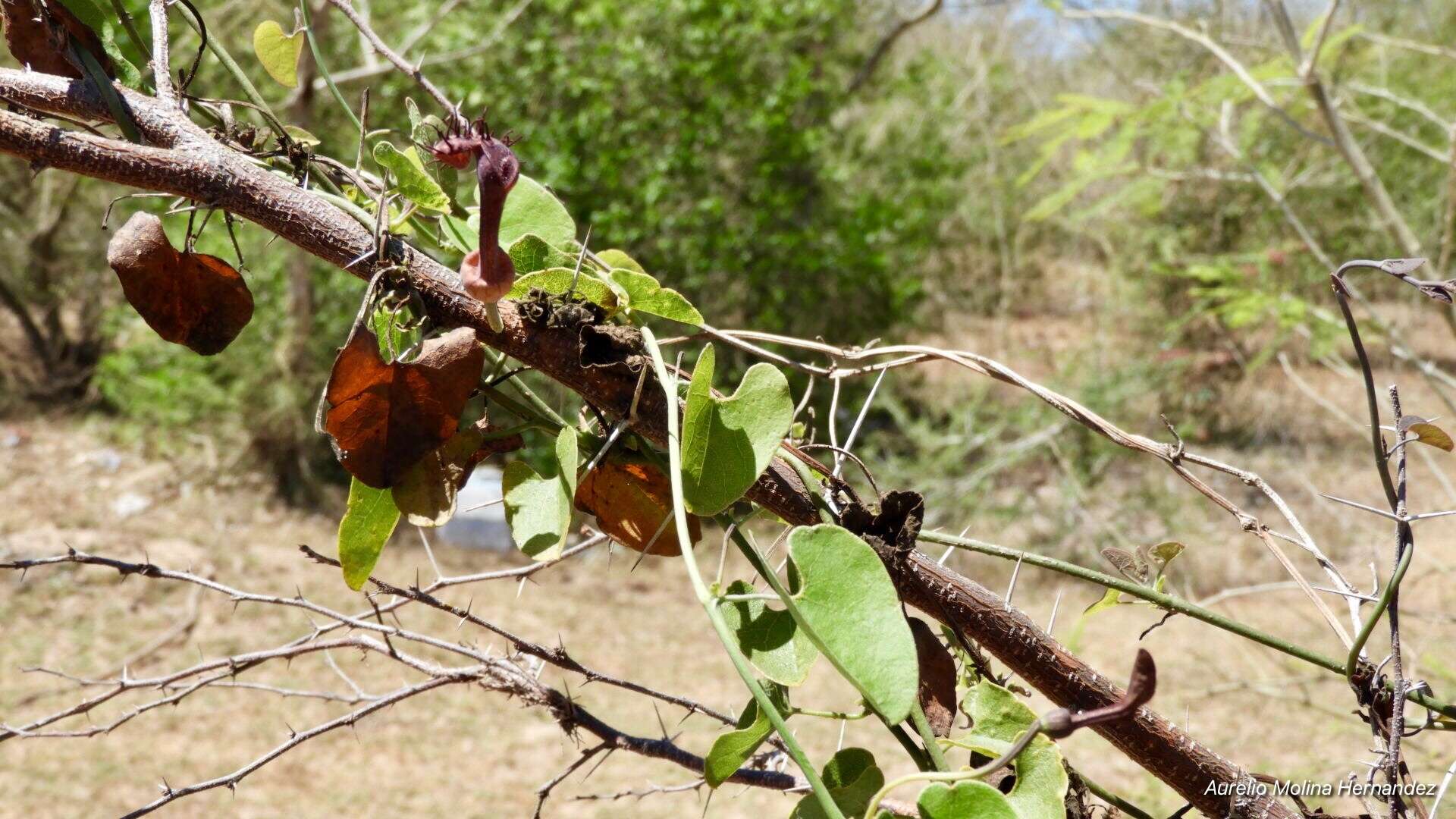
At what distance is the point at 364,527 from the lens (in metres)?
0.42

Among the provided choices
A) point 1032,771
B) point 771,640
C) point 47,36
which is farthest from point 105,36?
point 1032,771

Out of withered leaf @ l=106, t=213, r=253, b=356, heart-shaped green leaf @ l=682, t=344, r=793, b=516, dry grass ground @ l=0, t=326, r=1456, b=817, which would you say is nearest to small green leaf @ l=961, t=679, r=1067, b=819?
heart-shaped green leaf @ l=682, t=344, r=793, b=516

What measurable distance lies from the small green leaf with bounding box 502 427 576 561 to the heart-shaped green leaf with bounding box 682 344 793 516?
52 millimetres

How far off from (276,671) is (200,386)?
57.4 inches

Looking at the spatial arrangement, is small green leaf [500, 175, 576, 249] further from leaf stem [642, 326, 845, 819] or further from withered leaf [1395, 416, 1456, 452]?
withered leaf [1395, 416, 1456, 452]

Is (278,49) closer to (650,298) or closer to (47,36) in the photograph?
(47,36)

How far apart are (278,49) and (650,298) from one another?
0.86 feet

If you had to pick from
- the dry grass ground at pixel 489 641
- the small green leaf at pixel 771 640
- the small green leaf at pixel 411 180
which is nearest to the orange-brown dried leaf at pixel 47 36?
the small green leaf at pixel 411 180

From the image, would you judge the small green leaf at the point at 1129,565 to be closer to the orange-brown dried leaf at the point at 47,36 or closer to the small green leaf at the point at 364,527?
the small green leaf at the point at 364,527

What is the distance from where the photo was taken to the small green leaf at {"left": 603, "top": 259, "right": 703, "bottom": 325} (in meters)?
0.41

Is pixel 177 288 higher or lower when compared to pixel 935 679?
higher

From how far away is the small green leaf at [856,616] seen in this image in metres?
0.32

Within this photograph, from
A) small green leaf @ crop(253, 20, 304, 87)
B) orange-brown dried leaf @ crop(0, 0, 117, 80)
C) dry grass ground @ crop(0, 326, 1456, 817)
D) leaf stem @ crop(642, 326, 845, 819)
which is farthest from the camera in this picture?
dry grass ground @ crop(0, 326, 1456, 817)

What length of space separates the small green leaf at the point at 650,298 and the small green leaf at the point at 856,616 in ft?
0.38
